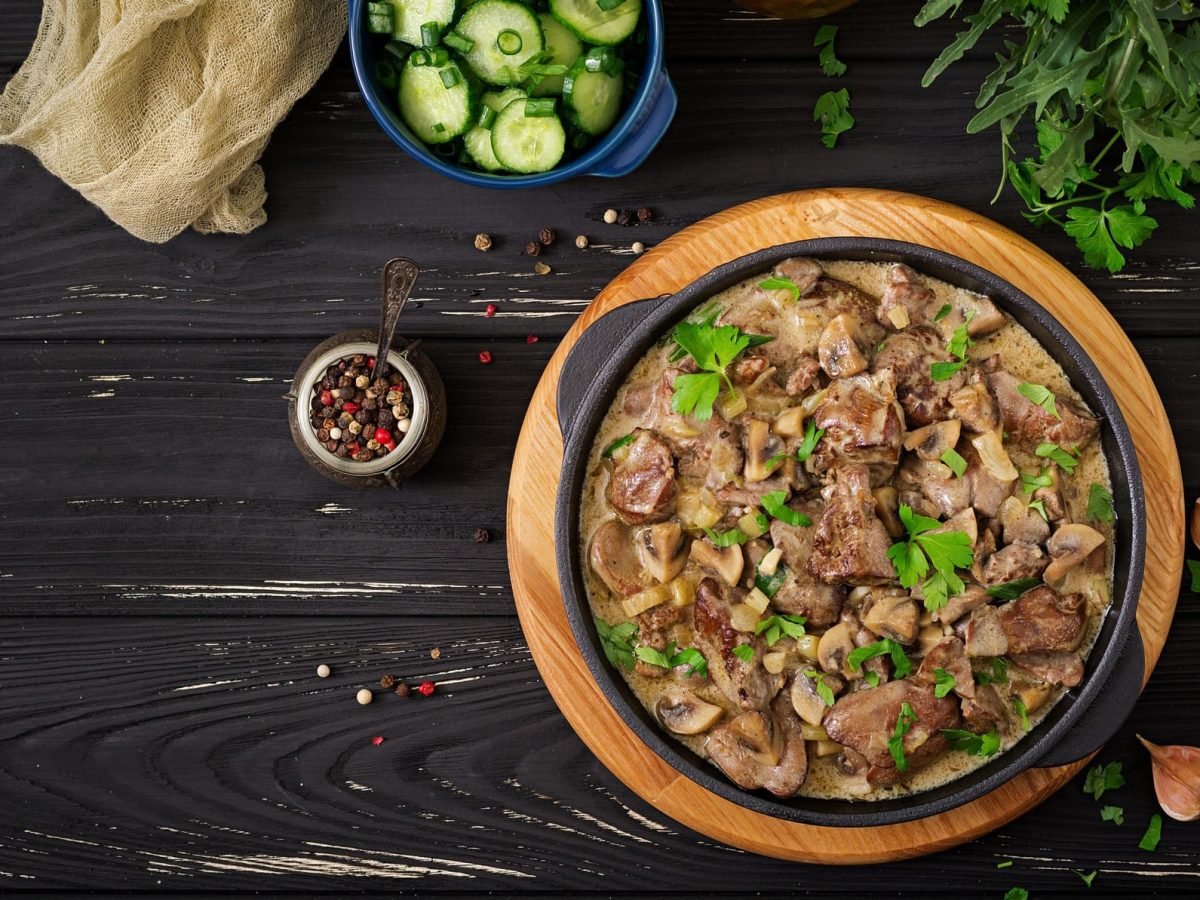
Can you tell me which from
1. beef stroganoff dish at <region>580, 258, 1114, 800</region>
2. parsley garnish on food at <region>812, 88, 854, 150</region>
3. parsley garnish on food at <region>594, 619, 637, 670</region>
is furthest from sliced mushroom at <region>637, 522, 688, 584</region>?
parsley garnish on food at <region>812, 88, 854, 150</region>

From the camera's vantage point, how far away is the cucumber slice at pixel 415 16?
10.0ft

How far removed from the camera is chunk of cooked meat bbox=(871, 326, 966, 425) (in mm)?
2756

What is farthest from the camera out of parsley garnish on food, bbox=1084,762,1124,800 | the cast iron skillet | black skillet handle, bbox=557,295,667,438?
parsley garnish on food, bbox=1084,762,1124,800

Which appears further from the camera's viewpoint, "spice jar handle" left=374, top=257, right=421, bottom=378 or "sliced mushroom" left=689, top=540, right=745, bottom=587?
"spice jar handle" left=374, top=257, right=421, bottom=378

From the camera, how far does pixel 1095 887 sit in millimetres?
3426

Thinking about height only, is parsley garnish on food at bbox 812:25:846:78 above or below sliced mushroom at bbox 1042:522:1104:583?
above

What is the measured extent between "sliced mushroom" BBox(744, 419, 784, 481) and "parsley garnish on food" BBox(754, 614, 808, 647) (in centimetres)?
38

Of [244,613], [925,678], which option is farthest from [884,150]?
[244,613]

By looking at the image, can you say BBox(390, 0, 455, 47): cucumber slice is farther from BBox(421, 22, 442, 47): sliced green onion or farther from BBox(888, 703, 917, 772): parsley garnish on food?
BBox(888, 703, 917, 772): parsley garnish on food

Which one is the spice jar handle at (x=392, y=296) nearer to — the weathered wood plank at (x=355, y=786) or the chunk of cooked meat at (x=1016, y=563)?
the weathered wood plank at (x=355, y=786)

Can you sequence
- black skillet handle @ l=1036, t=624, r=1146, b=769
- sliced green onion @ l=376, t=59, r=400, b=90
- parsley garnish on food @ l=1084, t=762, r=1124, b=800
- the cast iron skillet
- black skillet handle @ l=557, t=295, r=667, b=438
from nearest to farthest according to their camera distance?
the cast iron skillet < black skillet handle @ l=1036, t=624, r=1146, b=769 < black skillet handle @ l=557, t=295, r=667, b=438 < sliced green onion @ l=376, t=59, r=400, b=90 < parsley garnish on food @ l=1084, t=762, r=1124, b=800

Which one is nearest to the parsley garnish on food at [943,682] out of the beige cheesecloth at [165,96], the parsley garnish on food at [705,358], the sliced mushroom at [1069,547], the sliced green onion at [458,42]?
the sliced mushroom at [1069,547]

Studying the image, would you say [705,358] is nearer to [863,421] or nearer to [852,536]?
[863,421]

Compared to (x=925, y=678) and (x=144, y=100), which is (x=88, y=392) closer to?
(x=144, y=100)
